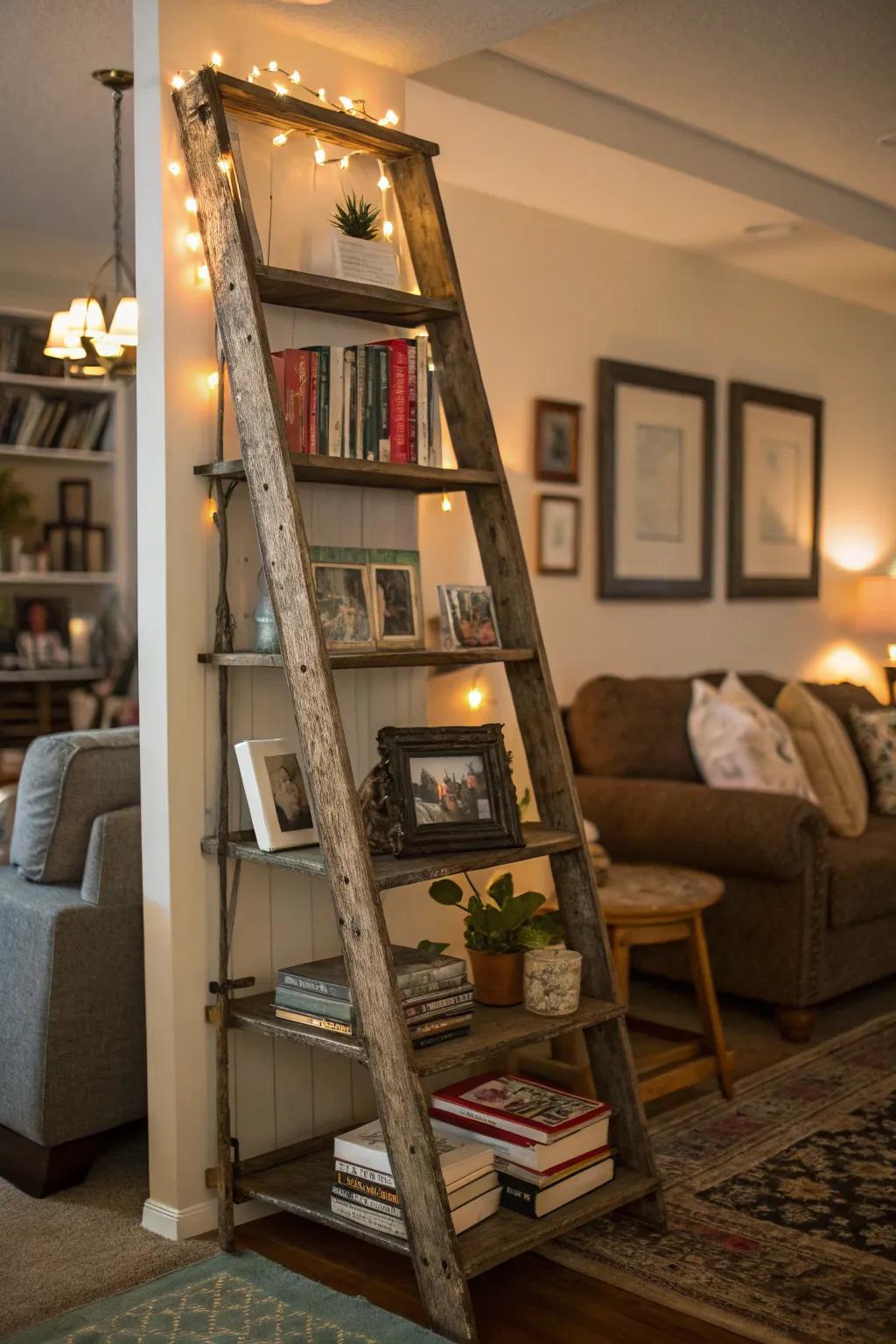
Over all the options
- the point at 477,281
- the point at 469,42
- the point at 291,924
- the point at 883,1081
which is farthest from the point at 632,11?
the point at 883,1081

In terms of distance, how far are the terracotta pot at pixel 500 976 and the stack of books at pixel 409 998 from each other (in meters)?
0.14

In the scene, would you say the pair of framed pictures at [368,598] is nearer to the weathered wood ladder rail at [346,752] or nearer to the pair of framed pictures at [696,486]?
the weathered wood ladder rail at [346,752]

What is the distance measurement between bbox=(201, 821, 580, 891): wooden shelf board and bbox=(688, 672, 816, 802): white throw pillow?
1.70 metres

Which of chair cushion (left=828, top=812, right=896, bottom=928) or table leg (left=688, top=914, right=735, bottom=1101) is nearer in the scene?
table leg (left=688, top=914, right=735, bottom=1101)

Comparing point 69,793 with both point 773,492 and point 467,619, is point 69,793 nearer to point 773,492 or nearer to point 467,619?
point 467,619

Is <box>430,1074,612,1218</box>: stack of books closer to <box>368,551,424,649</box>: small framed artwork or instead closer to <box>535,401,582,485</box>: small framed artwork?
<box>368,551,424,649</box>: small framed artwork

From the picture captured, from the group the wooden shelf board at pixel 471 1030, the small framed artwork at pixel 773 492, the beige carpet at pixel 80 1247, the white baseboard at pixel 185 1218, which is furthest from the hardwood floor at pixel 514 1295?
the small framed artwork at pixel 773 492

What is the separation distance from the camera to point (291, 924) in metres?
2.85

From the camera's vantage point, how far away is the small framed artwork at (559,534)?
4.66m

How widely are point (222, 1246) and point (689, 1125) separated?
3.81 ft

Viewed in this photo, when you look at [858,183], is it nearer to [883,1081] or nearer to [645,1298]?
[883,1081]

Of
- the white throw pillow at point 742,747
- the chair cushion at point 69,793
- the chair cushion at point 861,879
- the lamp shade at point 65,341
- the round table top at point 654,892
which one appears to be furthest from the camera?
the white throw pillow at point 742,747

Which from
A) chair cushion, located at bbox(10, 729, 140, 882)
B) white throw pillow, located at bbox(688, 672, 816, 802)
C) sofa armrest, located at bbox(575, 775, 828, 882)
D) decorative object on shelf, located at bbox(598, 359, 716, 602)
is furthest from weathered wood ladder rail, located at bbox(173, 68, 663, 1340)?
decorative object on shelf, located at bbox(598, 359, 716, 602)

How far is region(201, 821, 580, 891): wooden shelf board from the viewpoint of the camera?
242 cm
